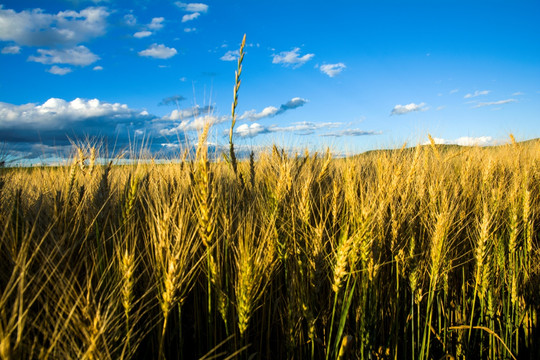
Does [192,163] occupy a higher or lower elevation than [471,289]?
higher

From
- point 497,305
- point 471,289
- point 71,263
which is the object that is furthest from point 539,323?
point 71,263

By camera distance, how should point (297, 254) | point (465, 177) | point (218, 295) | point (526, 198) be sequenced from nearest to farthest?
point (218, 295)
point (297, 254)
point (526, 198)
point (465, 177)

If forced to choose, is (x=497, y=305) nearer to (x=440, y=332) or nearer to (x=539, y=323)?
(x=539, y=323)

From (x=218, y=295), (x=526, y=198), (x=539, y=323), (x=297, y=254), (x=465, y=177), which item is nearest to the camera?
(x=218, y=295)

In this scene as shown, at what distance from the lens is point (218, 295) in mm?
1136

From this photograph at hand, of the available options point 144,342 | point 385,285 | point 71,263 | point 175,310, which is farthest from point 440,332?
point 71,263

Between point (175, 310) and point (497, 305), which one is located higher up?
point (175, 310)

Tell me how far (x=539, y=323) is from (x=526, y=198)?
0.82 meters

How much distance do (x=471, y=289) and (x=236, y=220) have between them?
5.80 ft

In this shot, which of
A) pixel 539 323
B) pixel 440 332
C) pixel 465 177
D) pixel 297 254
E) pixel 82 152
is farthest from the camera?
pixel 465 177

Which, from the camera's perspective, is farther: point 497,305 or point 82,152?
point 82,152

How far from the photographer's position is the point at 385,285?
6.02 feet

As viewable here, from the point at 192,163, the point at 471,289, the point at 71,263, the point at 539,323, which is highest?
the point at 192,163

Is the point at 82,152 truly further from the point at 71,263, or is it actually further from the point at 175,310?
the point at 175,310
